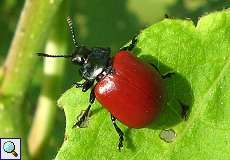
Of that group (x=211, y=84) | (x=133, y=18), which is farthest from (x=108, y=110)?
(x=133, y=18)

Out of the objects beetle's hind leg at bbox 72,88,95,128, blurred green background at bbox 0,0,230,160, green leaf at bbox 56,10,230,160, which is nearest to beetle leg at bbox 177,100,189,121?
green leaf at bbox 56,10,230,160

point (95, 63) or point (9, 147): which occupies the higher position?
point (95, 63)

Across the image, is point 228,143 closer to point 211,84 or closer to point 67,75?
point 211,84

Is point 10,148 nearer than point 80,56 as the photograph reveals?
Yes

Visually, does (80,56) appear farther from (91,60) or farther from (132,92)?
(132,92)

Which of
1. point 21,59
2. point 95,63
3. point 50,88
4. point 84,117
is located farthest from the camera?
point 50,88

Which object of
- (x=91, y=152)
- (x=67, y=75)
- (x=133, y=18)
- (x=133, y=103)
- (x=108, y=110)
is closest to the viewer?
(x=91, y=152)

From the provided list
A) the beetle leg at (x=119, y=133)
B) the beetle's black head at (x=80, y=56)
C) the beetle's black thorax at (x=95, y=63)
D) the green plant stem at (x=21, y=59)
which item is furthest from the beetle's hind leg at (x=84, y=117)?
the beetle's black head at (x=80, y=56)

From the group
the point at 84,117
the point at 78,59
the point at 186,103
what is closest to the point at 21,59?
the point at 84,117
